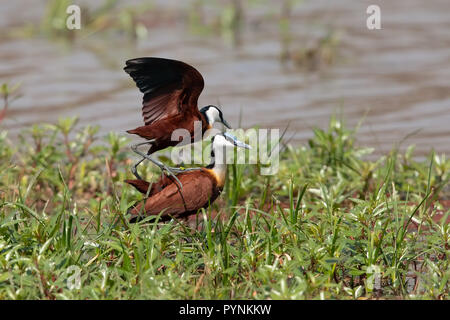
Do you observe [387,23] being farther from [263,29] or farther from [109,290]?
[109,290]

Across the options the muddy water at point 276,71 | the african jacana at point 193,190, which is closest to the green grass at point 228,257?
the african jacana at point 193,190

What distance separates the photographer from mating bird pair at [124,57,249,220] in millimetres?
3932

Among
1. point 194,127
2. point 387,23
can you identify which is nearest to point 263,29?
point 387,23

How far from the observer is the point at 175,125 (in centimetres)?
393

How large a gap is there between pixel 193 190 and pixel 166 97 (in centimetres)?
45

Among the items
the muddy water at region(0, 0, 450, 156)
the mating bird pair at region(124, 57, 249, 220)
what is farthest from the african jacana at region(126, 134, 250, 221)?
the muddy water at region(0, 0, 450, 156)

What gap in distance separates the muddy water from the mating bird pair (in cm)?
313

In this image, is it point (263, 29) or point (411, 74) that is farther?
point (263, 29)

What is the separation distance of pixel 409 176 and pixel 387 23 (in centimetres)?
676

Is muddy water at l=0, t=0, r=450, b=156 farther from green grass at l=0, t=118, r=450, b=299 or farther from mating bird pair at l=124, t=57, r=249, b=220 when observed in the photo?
mating bird pair at l=124, t=57, r=249, b=220

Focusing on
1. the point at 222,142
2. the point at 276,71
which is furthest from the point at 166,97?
the point at 276,71

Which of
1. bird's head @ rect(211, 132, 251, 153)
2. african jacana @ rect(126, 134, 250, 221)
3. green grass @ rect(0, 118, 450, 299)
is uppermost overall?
bird's head @ rect(211, 132, 251, 153)

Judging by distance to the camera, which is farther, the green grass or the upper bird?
the upper bird

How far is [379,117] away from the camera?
8438 millimetres
